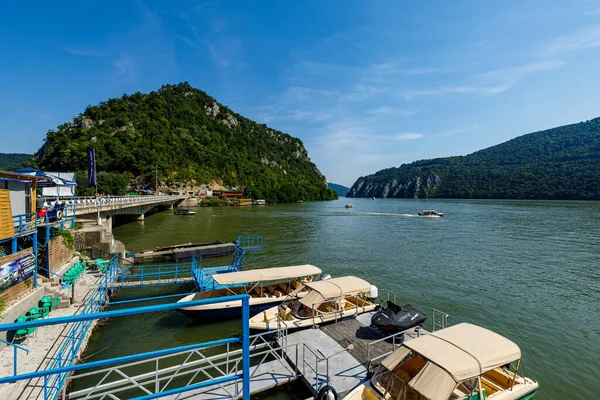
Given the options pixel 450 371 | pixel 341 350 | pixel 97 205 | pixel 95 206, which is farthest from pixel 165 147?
pixel 450 371

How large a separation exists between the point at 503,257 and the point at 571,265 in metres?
5.52

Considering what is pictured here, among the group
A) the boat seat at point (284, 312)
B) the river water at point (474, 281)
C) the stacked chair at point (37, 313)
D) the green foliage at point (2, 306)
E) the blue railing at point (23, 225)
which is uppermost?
the blue railing at point (23, 225)

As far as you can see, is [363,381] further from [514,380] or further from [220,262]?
[220,262]

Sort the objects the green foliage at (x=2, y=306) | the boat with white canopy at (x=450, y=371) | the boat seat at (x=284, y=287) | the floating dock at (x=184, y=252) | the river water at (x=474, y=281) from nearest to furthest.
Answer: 1. the boat with white canopy at (x=450, y=371)
2. the green foliage at (x=2, y=306)
3. the river water at (x=474, y=281)
4. the boat seat at (x=284, y=287)
5. the floating dock at (x=184, y=252)

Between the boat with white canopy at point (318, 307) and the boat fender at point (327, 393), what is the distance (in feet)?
14.9

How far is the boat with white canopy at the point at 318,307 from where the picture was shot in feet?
47.0

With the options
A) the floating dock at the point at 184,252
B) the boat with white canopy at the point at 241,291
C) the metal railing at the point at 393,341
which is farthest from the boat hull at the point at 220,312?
the floating dock at the point at 184,252

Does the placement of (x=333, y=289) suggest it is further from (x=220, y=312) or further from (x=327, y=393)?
(x=220, y=312)

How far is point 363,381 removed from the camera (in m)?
10.1

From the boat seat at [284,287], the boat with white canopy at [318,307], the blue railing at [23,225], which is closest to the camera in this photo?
the boat with white canopy at [318,307]

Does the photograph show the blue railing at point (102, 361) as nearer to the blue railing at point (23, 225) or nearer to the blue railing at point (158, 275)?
the blue railing at point (158, 275)

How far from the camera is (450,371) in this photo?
8.14 meters

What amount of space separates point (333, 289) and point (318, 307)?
4.56ft

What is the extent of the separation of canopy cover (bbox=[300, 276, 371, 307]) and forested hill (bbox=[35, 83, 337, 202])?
3104 inches
